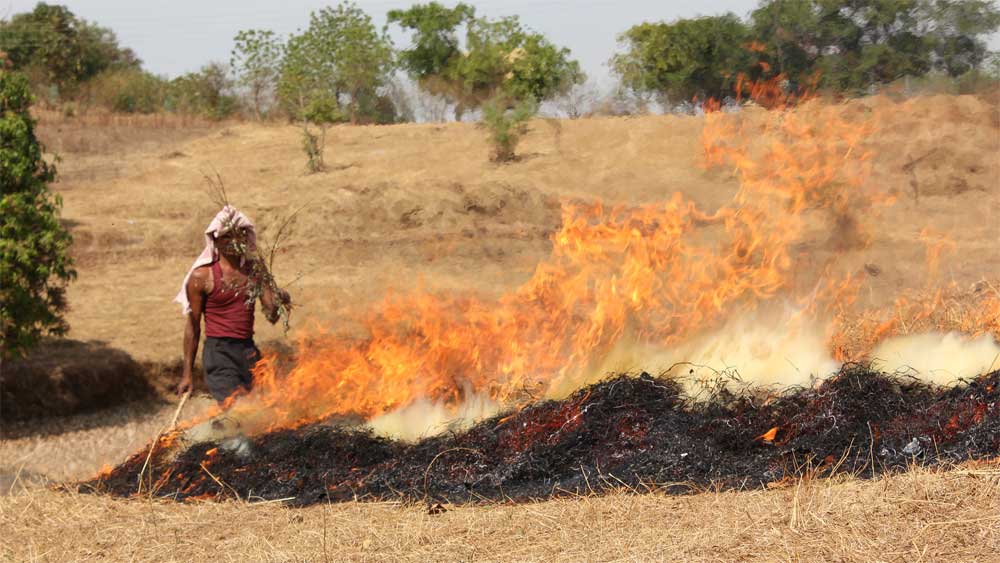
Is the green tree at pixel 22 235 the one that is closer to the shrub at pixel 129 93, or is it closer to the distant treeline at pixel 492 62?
the distant treeline at pixel 492 62

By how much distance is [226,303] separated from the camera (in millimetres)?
6773

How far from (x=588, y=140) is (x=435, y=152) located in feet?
11.7

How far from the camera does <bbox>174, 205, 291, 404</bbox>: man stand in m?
6.68

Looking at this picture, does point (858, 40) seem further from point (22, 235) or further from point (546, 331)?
point (22, 235)

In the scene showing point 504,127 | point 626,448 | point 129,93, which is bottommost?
point 626,448

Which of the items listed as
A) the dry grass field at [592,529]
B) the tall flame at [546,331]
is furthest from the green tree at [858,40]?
the dry grass field at [592,529]

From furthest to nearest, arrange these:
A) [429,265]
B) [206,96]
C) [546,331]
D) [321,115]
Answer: [206,96] < [321,115] < [429,265] < [546,331]

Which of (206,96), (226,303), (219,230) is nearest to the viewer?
(219,230)

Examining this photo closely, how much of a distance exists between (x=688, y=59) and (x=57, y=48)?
2771cm

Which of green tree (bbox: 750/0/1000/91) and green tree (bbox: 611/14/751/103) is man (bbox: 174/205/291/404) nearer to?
green tree (bbox: 750/0/1000/91)

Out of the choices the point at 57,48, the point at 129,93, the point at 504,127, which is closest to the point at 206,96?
the point at 129,93

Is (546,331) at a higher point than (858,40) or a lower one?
lower

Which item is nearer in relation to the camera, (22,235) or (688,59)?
(22,235)

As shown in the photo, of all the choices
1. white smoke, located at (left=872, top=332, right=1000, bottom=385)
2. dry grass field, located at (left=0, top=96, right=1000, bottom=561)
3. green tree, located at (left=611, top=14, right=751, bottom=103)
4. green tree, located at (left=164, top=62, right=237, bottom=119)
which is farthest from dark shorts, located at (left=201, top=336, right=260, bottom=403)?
green tree, located at (left=164, top=62, right=237, bottom=119)
